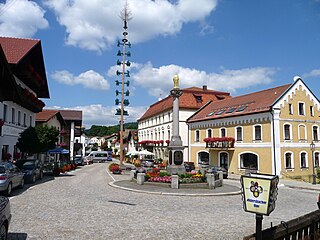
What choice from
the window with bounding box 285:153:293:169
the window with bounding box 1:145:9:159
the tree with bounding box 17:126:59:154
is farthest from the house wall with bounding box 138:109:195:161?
the window with bounding box 1:145:9:159

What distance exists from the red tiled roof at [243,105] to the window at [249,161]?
4.59 metres

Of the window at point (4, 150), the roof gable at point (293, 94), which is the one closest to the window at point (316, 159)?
the roof gable at point (293, 94)

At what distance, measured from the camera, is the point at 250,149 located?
3105 cm

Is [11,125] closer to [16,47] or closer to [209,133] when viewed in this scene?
[16,47]

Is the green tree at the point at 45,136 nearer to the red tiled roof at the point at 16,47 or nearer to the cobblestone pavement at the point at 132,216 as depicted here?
the red tiled roof at the point at 16,47

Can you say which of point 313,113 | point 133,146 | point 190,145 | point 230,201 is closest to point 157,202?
point 230,201

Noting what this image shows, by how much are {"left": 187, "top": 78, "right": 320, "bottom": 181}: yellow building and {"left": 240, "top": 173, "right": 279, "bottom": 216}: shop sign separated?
25.4 metres

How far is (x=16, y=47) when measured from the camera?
25141mm

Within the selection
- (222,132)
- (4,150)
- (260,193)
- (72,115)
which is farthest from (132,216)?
(72,115)

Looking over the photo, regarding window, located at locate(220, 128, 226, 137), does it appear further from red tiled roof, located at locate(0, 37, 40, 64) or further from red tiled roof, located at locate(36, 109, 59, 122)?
red tiled roof, located at locate(36, 109, 59, 122)

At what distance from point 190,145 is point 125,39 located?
673 inches

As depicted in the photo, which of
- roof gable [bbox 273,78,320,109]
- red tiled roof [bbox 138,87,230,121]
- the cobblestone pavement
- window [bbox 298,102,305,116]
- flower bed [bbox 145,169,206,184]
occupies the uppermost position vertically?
red tiled roof [bbox 138,87,230,121]

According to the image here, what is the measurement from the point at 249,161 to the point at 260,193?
28.2 m

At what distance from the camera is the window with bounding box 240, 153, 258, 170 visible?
101ft
